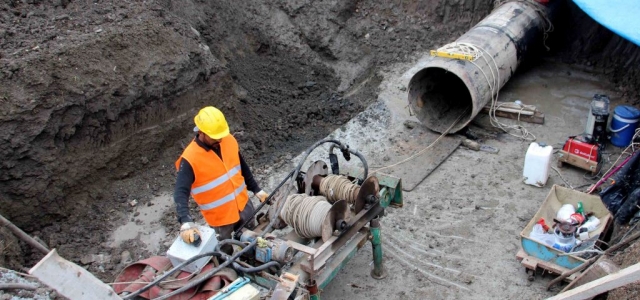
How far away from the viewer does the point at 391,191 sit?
5.24m

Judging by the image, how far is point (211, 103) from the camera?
7.82 metres

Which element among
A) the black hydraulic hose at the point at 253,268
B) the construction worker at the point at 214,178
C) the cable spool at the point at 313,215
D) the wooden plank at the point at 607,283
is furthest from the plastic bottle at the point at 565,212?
the black hydraulic hose at the point at 253,268

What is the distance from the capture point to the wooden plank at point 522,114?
7.86 meters

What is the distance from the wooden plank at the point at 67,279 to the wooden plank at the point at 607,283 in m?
3.18

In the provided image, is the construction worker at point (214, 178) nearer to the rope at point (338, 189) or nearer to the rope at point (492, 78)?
the rope at point (338, 189)

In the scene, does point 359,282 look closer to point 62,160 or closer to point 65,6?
point 62,160

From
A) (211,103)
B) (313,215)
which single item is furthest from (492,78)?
(313,215)

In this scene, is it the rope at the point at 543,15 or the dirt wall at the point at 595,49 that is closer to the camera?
the dirt wall at the point at 595,49

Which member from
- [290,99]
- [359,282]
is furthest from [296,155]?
[359,282]

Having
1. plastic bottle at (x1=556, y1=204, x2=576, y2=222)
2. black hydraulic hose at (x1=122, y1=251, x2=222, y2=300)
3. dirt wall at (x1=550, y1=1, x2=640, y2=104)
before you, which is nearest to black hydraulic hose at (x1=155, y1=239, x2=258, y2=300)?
black hydraulic hose at (x1=122, y1=251, x2=222, y2=300)

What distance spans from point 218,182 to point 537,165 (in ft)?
12.6

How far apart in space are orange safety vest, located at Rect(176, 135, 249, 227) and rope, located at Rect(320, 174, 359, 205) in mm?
741

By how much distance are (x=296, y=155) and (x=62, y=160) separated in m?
2.91

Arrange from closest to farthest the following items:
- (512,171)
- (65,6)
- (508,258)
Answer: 1. (508,258)
2. (512,171)
3. (65,6)
